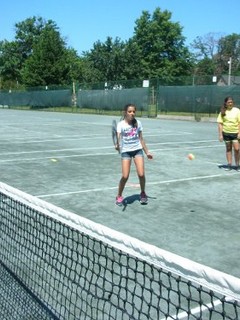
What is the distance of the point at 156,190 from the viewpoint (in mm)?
9469

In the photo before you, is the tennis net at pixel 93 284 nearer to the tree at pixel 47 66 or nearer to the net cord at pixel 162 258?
the net cord at pixel 162 258

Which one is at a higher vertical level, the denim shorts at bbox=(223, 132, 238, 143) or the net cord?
the net cord

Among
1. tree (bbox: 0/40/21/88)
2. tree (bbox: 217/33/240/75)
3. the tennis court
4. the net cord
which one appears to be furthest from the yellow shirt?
tree (bbox: 217/33/240/75)

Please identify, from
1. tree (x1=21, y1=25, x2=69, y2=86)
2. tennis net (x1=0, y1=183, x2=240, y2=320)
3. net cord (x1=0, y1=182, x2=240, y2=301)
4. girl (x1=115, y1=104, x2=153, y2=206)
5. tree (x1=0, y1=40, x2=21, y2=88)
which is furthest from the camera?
tree (x1=0, y1=40, x2=21, y2=88)

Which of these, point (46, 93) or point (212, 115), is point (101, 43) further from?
point (212, 115)

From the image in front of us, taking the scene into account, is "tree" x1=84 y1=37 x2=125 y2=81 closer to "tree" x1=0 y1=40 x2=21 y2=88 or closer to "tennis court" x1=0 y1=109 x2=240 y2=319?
"tree" x1=0 y1=40 x2=21 y2=88

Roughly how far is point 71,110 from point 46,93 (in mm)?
5255

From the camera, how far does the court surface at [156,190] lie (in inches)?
246

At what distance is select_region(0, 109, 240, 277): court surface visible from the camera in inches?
246

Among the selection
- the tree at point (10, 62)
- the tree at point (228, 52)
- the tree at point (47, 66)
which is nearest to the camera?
the tree at point (47, 66)

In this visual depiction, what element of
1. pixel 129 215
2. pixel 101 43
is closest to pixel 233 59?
pixel 101 43

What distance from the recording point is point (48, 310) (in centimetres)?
411

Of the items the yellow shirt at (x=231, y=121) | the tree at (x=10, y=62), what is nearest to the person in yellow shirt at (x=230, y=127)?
the yellow shirt at (x=231, y=121)

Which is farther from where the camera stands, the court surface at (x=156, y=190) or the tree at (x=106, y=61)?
the tree at (x=106, y=61)
